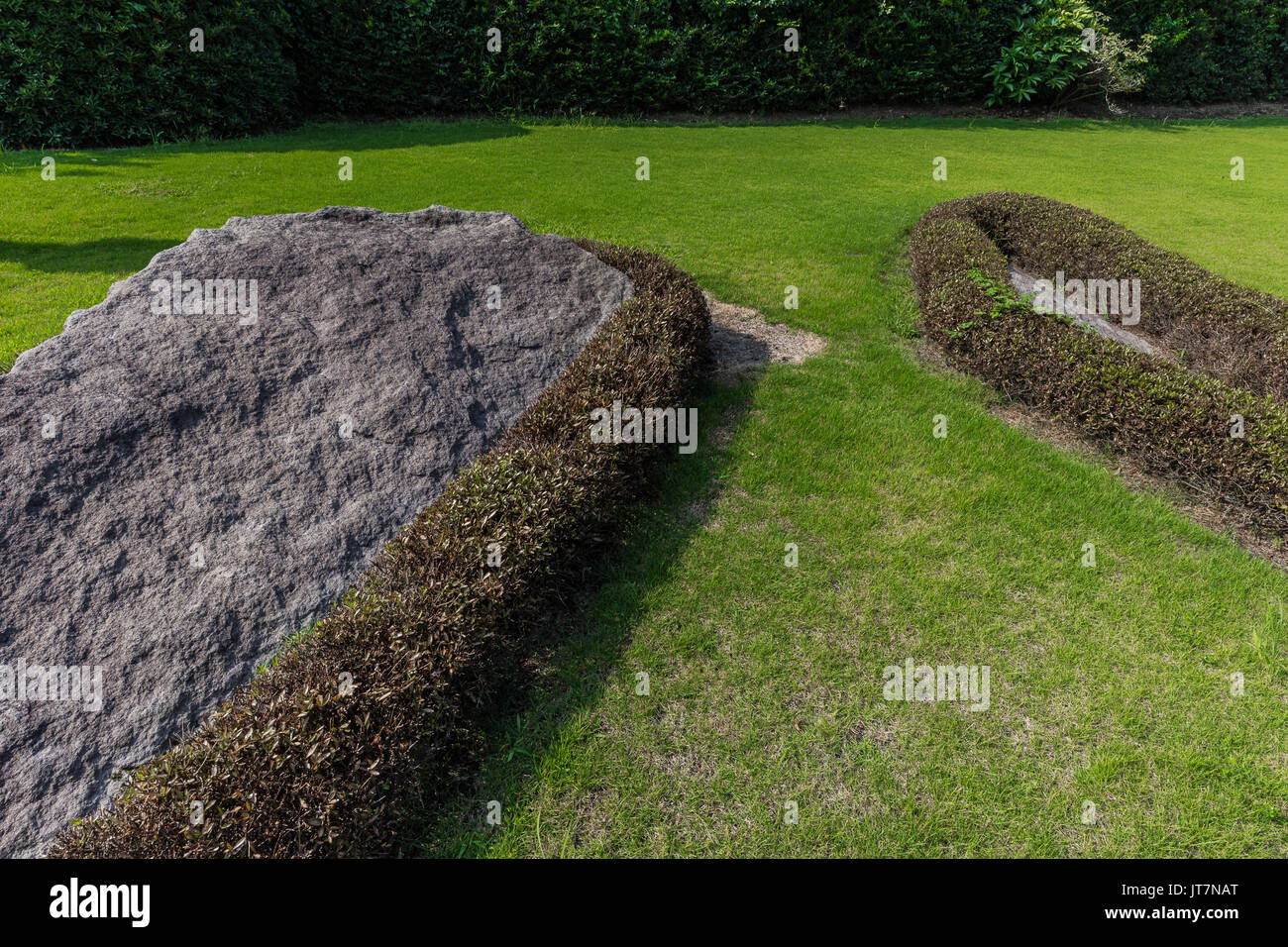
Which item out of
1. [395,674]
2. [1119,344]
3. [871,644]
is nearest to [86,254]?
[395,674]

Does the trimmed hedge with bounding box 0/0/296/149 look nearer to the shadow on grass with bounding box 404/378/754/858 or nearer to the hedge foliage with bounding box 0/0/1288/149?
the hedge foliage with bounding box 0/0/1288/149

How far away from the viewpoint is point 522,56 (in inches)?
695

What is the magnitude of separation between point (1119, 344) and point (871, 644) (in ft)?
14.3

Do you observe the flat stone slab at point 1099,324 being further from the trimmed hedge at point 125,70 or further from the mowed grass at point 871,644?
the trimmed hedge at point 125,70

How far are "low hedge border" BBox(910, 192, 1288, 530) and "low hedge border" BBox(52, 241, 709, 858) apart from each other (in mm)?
3929

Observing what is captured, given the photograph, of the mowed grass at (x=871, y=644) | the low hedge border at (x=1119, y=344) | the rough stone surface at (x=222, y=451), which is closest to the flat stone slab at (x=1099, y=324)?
the low hedge border at (x=1119, y=344)

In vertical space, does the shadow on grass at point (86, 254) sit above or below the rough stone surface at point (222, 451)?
above

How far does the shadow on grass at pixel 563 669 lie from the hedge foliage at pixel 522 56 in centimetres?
1509

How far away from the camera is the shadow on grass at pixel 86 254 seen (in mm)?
7938

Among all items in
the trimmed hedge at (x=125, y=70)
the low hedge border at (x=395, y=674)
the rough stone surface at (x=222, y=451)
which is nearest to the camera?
the low hedge border at (x=395, y=674)

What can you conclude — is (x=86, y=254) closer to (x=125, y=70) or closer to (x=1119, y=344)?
(x=125, y=70)

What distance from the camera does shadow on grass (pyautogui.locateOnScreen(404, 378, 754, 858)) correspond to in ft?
10.1

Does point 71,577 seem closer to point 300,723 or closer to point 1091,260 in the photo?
point 300,723

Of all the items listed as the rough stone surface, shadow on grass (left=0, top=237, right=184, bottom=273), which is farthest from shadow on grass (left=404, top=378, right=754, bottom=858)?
shadow on grass (left=0, top=237, right=184, bottom=273)
